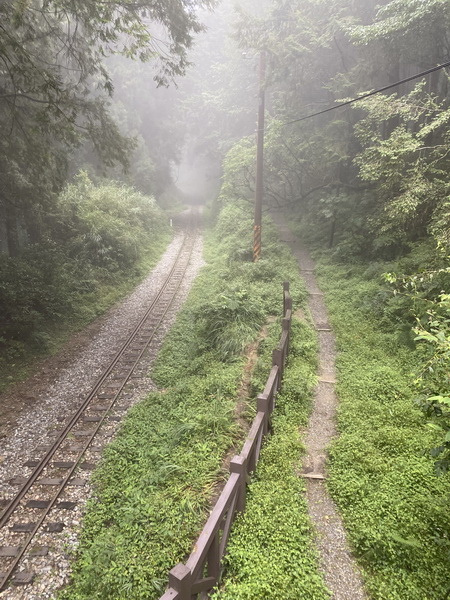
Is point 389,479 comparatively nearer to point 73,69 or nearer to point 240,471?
point 240,471

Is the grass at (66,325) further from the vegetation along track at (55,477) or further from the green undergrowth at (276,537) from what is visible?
the green undergrowth at (276,537)

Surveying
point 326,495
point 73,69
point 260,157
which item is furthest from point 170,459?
point 260,157

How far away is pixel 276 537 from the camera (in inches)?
182

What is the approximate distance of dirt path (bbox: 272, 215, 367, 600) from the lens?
4.24 metres

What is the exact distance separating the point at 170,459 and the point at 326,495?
3.13 meters

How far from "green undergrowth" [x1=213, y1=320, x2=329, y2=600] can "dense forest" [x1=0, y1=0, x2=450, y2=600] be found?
0.23ft

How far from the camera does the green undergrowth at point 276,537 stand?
13.2 feet

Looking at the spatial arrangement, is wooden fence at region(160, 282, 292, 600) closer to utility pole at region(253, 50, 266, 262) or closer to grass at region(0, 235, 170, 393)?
grass at region(0, 235, 170, 393)

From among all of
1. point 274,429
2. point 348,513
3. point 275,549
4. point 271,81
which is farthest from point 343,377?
point 271,81

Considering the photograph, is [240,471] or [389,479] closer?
[240,471]

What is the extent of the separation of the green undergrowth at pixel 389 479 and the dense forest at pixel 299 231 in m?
0.03

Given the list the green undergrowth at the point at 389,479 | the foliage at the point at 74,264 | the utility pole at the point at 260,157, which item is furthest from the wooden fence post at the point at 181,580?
the utility pole at the point at 260,157

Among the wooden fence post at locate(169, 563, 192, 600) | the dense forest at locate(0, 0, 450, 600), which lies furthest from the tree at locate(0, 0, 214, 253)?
the wooden fence post at locate(169, 563, 192, 600)

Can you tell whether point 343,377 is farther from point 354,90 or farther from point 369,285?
point 354,90
